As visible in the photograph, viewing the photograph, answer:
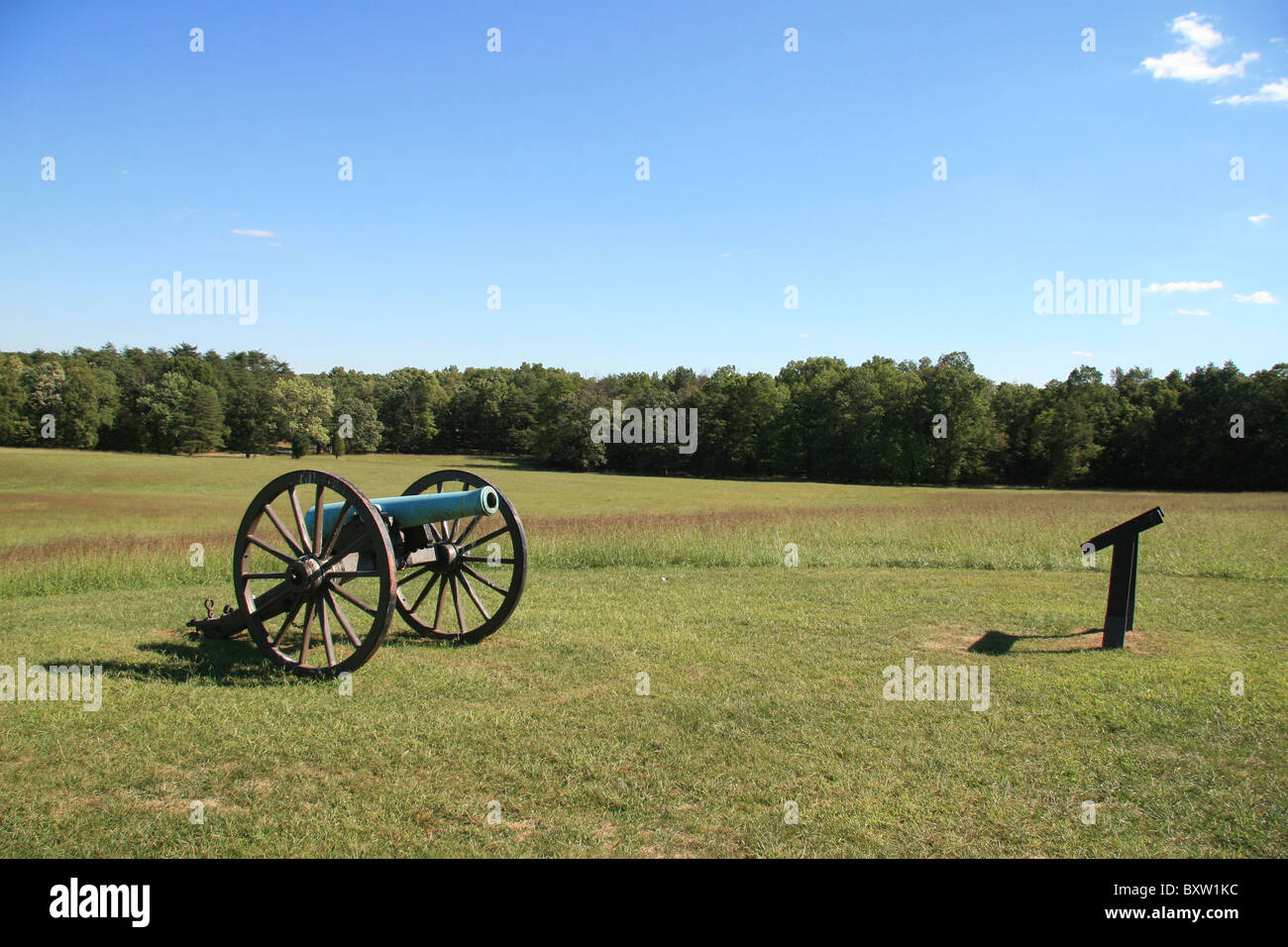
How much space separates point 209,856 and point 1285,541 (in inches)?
846

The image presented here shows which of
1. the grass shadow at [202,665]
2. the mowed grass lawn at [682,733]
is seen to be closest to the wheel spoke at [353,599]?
the mowed grass lawn at [682,733]

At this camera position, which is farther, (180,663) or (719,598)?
(719,598)

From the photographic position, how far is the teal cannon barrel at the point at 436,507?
22.2ft

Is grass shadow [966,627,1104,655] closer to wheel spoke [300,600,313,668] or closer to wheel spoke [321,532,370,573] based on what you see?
wheel spoke [321,532,370,573]

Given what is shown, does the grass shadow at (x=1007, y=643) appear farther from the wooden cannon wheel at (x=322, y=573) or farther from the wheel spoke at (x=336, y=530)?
the wheel spoke at (x=336, y=530)

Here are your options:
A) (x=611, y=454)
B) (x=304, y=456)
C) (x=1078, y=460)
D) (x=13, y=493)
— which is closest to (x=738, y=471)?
(x=611, y=454)

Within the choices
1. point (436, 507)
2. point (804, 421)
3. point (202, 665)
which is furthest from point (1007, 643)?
point (804, 421)

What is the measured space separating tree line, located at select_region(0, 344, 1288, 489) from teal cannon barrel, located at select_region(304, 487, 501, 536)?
60.8 m

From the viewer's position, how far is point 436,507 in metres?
6.79

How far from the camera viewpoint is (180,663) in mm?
6887

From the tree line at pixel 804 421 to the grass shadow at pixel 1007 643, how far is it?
2257 inches

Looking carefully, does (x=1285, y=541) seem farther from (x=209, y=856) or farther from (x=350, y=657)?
(x=209, y=856)

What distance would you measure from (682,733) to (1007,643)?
4558 mm
